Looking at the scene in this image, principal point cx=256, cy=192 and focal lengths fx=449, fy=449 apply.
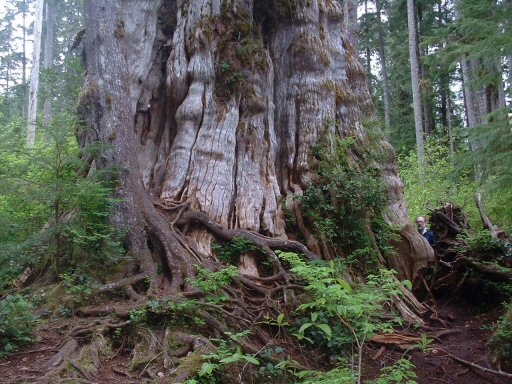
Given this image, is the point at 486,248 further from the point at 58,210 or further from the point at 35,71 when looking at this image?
the point at 35,71

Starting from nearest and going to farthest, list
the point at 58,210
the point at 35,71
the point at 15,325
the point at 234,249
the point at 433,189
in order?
the point at 15,325 → the point at 58,210 → the point at 234,249 → the point at 433,189 → the point at 35,71

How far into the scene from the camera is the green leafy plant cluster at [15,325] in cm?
408

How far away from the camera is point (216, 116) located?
7469mm

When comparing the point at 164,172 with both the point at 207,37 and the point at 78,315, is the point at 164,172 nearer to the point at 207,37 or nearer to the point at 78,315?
the point at 207,37

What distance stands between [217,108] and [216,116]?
0.50 ft

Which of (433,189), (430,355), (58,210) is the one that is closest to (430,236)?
(430,355)

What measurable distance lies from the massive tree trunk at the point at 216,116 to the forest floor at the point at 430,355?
1.13 metres

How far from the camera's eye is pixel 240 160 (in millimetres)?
7453

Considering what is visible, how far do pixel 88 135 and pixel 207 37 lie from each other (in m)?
2.91

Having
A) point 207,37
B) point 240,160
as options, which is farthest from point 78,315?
point 207,37

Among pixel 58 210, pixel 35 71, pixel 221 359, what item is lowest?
pixel 221 359

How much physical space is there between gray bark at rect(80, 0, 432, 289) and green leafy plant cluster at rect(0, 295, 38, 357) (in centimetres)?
172

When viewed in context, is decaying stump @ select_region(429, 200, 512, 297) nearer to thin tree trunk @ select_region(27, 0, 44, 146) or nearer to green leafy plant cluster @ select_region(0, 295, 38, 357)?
green leafy plant cluster @ select_region(0, 295, 38, 357)

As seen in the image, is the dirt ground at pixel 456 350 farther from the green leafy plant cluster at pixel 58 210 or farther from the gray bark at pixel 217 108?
the green leafy plant cluster at pixel 58 210
